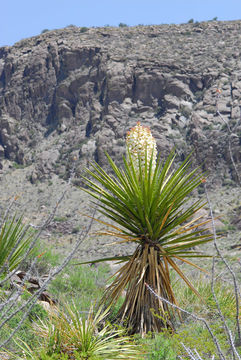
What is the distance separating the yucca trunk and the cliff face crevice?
3187 cm

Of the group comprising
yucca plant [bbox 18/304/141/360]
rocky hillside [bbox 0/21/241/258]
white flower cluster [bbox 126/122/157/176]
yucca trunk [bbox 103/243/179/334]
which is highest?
rocky hillside [bbox 0/21/241/258]

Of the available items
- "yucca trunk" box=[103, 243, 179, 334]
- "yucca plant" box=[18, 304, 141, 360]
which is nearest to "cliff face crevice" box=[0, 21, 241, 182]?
"yucca trunk" box=[103, 243, 179, 334]

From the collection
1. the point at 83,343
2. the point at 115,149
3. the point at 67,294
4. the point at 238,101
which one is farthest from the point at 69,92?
the point at 83,343

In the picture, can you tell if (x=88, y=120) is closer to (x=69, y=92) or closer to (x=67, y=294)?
(x=69, y=92)

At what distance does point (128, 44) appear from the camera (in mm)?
54031

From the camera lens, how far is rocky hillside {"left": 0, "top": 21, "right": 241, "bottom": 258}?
41.2 metres

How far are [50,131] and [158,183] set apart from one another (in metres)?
46.4

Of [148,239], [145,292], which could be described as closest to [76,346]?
[145,292]

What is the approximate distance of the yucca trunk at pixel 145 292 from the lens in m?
4.88

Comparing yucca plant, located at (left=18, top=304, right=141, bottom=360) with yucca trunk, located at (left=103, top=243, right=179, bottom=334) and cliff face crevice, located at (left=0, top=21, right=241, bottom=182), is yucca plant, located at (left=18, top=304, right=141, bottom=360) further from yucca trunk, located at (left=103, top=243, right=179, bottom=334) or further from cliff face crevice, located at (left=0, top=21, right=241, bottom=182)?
cliff face crevice, located at (left=0, top=21, right=241, bottom=182)

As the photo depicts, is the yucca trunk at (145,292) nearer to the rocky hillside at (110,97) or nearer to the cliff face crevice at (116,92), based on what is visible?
the rocky hillside at (110,97)

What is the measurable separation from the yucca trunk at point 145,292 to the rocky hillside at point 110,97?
3099 centimetres

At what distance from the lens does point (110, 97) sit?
47594mm

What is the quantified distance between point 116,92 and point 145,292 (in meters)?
44.0
